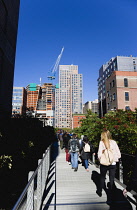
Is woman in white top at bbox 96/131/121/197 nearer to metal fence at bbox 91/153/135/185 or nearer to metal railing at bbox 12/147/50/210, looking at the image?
metal fence at bbox 91/153/135/185

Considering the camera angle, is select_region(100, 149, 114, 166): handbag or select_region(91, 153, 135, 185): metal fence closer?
select_region(100, 149, 114, 166): handbag

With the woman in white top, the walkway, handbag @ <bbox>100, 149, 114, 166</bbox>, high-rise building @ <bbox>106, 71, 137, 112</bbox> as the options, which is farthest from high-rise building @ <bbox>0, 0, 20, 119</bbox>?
high-rise building @ <bbox>106, 71, 137, 112</bbox>

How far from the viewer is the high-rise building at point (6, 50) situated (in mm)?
10125

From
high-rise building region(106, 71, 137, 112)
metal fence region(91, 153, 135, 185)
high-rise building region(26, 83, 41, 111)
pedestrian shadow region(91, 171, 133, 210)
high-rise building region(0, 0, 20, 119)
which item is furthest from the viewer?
high-rise building region(26, 83, 41, 111)

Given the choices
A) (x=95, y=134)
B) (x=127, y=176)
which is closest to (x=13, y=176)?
(x=127, y=176)

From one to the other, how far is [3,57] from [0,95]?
2.97 metres

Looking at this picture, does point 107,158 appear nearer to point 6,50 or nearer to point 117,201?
point 117,201

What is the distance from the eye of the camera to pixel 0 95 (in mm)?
9883

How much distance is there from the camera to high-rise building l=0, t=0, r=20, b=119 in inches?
399

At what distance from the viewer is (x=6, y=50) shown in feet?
35.9

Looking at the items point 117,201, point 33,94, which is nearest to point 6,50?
point 117,201

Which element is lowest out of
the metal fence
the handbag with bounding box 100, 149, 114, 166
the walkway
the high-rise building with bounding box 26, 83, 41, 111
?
the walkway

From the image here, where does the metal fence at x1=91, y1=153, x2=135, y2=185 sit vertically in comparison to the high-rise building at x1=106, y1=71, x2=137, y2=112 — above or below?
below

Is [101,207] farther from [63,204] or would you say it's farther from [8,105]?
[8,105]
